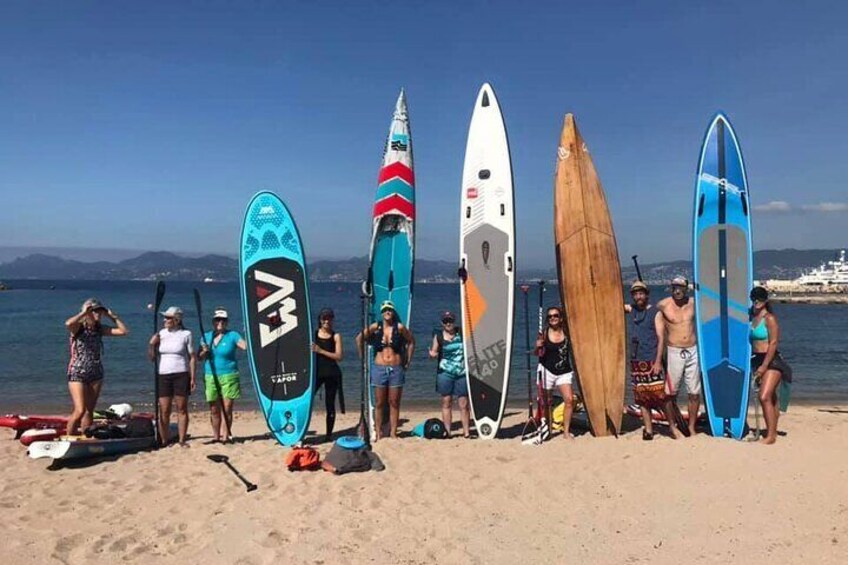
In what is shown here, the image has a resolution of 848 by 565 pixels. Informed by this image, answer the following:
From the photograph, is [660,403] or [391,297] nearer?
[660,403]

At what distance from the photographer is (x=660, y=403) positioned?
559cm

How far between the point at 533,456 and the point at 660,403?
1363 millimetres

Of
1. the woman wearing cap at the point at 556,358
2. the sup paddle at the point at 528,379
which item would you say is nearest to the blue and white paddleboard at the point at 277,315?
the sup paddle at the point at 528,379

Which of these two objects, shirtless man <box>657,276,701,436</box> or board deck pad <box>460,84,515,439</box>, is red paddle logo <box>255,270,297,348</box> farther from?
shirtless man <box>657,276,701,436</box>

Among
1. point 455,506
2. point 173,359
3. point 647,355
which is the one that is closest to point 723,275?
point 647,355

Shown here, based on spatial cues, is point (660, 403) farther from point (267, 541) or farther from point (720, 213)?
point (267, 541)

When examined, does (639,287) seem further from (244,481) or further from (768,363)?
(244,481)

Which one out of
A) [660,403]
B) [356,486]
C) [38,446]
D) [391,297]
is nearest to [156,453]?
[38,446]

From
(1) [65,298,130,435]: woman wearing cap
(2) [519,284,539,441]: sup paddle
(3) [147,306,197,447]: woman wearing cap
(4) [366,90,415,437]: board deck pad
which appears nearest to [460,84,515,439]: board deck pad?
(2) [519,284,539,441]: sup paddle

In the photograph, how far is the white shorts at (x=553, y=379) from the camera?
5.67m

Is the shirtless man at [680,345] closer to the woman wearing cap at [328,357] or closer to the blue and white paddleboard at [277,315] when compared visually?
the woman wearing cap at [328,357]

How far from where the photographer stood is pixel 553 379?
18.7 ft

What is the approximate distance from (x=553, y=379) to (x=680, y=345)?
3.97ft

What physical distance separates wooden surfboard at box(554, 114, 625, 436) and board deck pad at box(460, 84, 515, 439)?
576 millimetres
